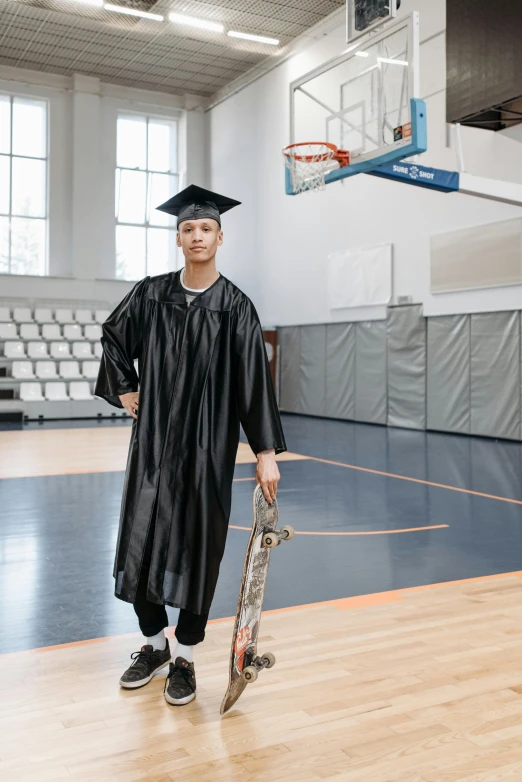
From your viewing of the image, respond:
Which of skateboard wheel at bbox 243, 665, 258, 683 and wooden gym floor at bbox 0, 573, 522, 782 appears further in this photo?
skateboard wheel at bbox 243, 665, 258, 683

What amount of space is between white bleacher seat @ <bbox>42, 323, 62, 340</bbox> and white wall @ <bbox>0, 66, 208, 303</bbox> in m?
1.72

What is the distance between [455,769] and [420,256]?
43.6 ft

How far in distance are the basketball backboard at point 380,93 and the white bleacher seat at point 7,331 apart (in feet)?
35.4

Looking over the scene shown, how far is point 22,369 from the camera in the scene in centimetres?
1773

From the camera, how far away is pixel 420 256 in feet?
49.1

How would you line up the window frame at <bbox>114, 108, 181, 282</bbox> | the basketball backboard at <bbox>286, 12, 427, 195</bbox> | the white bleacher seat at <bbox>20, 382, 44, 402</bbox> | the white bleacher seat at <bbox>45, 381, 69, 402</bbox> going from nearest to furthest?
1. the basketball backboard at <bbox>286, 12, 427, 195</bbox>
2. the white bleacher seat at <bbox>20, 382, 44, 402</bbox>
3. the white bleacher seat at <bbox>45, 381, 69, 402</bbox>
4. the window frame at <bbox>114, 108, 181, 282</bbox>

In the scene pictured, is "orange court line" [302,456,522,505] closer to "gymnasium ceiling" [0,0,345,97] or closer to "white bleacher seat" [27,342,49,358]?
"white bleacher seat" [27,342,49,358]

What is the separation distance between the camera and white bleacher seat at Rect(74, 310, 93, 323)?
20141mm

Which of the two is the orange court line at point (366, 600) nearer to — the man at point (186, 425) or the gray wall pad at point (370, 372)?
the man at point (186, 425)

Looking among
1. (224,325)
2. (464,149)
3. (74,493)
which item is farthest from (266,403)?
(464,149)

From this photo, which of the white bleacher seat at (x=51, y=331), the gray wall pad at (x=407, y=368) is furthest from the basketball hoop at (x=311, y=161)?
the white bleacher seat at (x=51, y=331)

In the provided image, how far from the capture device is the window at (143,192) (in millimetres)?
21844

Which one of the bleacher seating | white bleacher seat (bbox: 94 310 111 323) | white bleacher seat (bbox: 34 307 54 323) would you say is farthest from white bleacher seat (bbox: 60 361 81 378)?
white bleacher seat (bbox: 94 310 111 323)

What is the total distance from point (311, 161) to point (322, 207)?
27.6 ft
